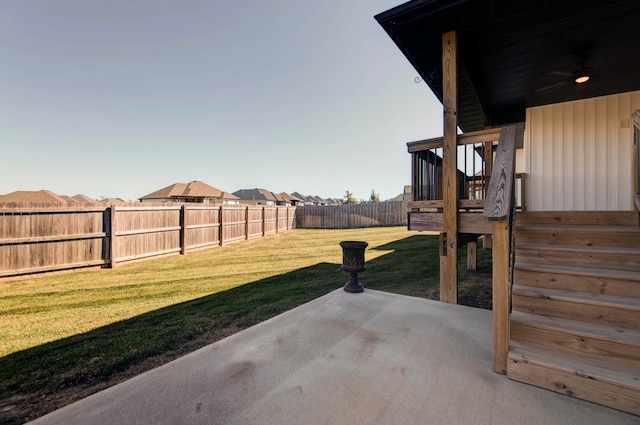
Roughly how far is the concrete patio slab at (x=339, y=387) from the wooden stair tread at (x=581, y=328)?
0.39 metres

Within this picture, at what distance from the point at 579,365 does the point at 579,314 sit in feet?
1.87

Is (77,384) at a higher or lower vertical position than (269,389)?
lower

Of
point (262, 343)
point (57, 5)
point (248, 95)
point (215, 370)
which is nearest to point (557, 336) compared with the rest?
point (262, 343)

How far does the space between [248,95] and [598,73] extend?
704 inches

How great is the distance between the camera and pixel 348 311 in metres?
3.01

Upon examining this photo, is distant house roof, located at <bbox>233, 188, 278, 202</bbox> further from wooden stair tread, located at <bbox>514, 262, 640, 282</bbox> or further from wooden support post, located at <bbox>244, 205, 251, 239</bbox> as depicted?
wooden stair tread, located at <bbox>514, 262, 640, 282</bbox>

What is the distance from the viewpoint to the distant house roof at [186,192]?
27250mm

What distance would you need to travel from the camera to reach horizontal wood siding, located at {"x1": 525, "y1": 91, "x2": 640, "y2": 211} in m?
4.18

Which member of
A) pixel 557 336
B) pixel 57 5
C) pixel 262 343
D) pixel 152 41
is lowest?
pixel 262 343

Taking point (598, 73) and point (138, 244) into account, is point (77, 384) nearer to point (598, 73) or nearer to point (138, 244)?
point (138, 244)

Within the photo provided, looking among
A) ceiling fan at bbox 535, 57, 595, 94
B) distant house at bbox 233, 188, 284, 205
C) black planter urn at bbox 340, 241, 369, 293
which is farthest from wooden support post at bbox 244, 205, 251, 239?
distant house at bbox 233, 188, 284, 205

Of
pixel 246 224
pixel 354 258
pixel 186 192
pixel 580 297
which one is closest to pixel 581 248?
pixel 580 297

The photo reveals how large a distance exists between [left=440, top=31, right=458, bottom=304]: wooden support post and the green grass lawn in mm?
812

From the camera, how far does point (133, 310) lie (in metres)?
3.60
